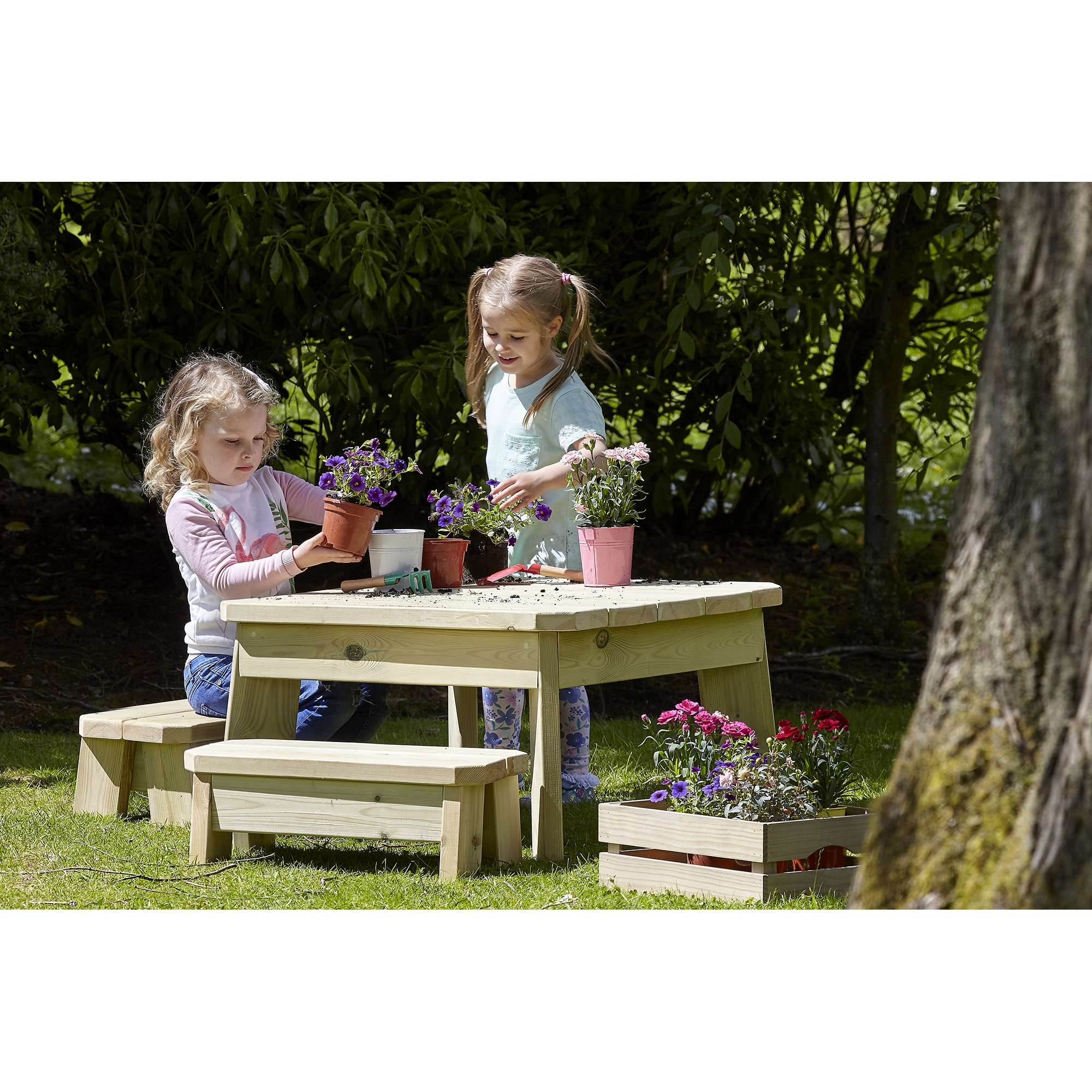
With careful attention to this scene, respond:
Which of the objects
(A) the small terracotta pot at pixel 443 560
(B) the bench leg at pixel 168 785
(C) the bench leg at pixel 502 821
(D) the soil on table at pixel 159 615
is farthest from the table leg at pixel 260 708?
(D) the soil on table at pixel 159 615

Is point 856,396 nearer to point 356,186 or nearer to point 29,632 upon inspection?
point 356,186

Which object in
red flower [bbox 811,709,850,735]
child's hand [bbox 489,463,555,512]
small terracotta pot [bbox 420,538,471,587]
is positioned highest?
child's hand [bbox 489,463,555,512]

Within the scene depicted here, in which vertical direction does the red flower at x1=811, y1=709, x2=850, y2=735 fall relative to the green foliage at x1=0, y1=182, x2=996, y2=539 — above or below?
below

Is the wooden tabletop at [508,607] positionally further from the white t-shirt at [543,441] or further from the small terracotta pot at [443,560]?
the white t-shirt at [543,441]

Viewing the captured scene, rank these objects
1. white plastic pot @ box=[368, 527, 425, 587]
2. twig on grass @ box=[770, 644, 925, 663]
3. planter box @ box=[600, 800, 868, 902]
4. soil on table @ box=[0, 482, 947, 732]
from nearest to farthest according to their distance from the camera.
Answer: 1. planter box @ box=[600, 800, 868, 902]
2. white plastic pot @ box=[368, 527, 425, 587]
3. soil on table @ box=[0, 482, 947, 732]
4. twig on grass @ box=[770, 644, 925, 663]

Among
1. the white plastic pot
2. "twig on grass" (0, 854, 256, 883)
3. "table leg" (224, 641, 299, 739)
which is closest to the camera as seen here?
"twig on grass" (0, 854, 256, 883)

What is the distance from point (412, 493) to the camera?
6.41m

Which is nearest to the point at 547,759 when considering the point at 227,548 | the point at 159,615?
the point at 227,548

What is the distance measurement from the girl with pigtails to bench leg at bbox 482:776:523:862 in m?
0.77

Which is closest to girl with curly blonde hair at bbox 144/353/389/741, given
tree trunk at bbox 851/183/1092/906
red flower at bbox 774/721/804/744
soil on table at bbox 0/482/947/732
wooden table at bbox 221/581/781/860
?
wooden table at bbox 221/581/781/860

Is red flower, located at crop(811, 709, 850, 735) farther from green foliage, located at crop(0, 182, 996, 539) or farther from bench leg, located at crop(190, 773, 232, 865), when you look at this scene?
green foliage, located at crop(0, 182, 996, 539)

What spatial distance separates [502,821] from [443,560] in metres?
0.84

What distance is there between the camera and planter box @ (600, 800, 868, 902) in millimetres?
2824

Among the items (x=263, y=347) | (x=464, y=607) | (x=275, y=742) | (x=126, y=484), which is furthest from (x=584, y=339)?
(x=126, y=484)
